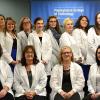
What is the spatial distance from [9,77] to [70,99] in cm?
97

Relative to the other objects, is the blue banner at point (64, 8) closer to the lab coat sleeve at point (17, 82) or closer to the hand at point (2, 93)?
the lab coat sleeve at point (17, 82)

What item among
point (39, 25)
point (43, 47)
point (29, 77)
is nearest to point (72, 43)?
point (43, 47)

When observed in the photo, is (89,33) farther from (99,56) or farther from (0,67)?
(0,67)

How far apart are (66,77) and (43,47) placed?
83cm

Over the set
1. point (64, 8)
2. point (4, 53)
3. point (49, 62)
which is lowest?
point (49, 62)

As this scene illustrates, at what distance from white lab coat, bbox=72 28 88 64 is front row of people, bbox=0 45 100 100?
0.70 m

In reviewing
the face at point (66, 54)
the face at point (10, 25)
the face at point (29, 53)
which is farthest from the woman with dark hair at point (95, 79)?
the face at point (10, 25)

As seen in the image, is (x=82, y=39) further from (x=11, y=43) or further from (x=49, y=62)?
(x=11, y=43)

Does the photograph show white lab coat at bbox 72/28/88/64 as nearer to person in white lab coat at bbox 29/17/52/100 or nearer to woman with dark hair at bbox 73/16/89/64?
woman with dark hair at bbox 73/16/89/64

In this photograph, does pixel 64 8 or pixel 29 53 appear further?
pixel 64 8

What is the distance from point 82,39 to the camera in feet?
16.4

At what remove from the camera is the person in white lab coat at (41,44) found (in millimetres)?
4809

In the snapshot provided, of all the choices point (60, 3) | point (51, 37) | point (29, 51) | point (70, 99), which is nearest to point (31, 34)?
point (51, 37)

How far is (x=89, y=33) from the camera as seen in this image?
191 inches
